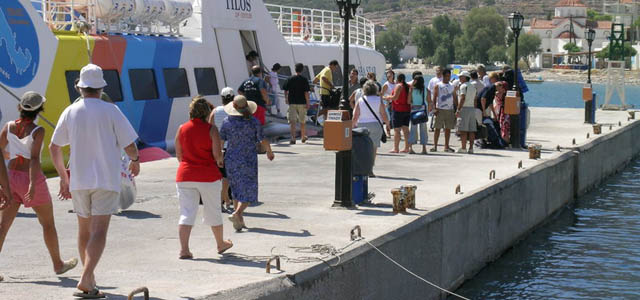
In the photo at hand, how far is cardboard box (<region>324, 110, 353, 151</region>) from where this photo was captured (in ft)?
40.0

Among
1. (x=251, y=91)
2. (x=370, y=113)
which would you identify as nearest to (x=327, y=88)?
(x=251, y=91)

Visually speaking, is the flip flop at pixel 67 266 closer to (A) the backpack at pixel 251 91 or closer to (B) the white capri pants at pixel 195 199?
(B) the white capri pants at pixel 195 199

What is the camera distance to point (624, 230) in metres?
18.1

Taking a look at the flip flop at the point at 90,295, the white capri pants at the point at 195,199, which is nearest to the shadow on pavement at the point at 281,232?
the white capri pants at the point at 195,199

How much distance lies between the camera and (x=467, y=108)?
19.8 m

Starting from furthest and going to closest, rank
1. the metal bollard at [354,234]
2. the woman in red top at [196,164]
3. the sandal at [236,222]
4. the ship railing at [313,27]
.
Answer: the ship railing at [313,27], the sandal at [236,222], the metal bollard at [354,234], the woman in red top at [196,164]

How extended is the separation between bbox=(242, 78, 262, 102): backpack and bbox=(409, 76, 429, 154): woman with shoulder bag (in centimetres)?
381

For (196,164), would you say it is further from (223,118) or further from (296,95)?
(296,95)

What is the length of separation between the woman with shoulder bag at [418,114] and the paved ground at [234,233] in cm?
71

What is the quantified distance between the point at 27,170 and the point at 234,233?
9.75ft

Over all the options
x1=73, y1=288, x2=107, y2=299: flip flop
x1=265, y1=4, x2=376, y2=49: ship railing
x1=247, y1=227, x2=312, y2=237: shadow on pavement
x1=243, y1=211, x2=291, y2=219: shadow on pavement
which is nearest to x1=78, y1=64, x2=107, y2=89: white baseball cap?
x1=73, y1=288, x2=107, y2=299: flip flop

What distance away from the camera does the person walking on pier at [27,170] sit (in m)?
8.29

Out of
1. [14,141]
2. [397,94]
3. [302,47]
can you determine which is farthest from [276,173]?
[302,47]

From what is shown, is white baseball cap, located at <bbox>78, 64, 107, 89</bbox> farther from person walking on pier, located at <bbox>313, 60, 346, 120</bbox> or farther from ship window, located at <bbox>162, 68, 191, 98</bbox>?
person walking on pier, located at <bbox>313, 60, 346, 120</bbox>
